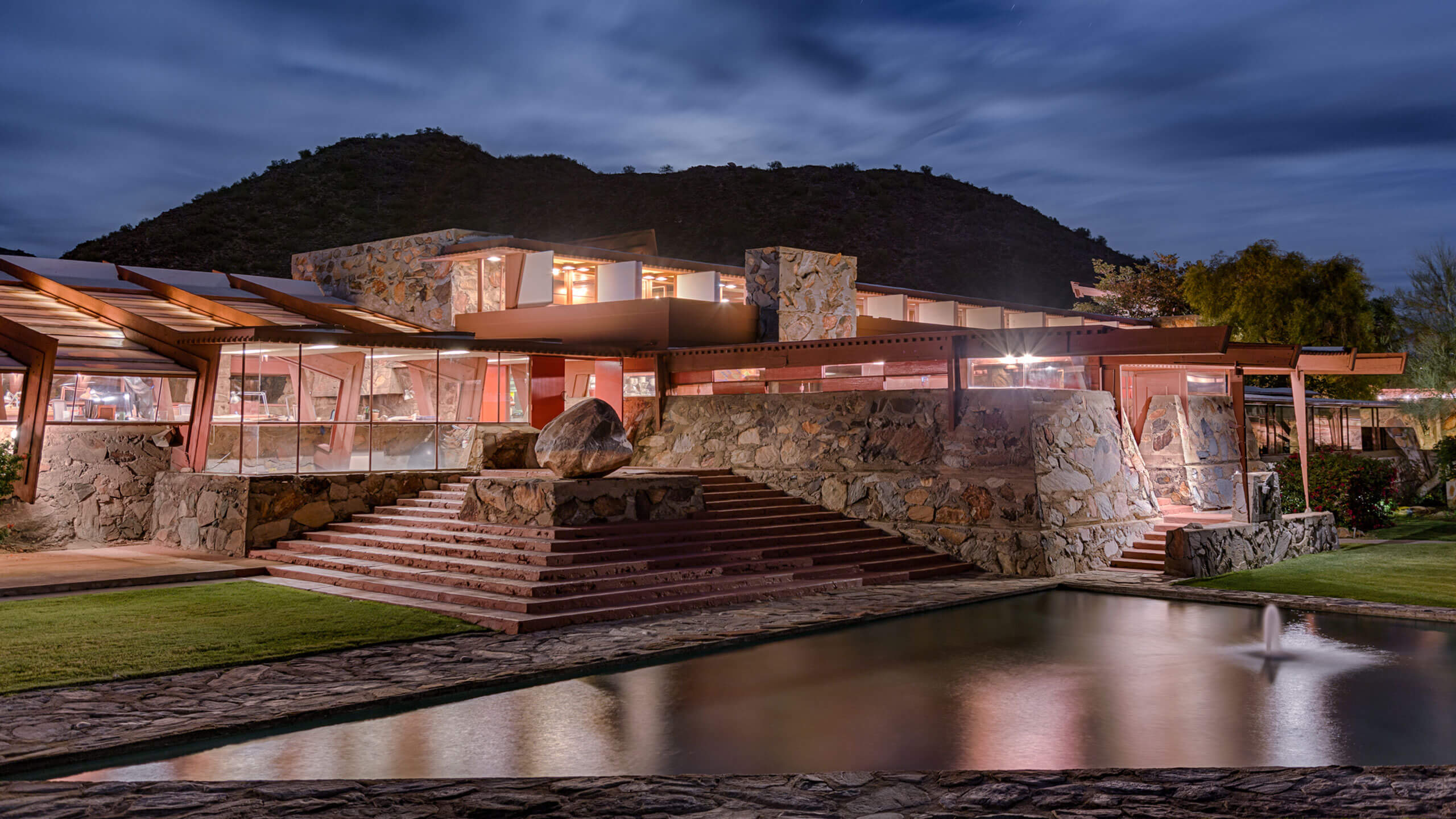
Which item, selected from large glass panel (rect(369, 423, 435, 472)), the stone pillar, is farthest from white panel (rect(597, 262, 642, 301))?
large glass panel (rect(369, 423, 435, 472))

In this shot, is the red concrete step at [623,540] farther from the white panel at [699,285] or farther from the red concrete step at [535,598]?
the white panel at [699,285]

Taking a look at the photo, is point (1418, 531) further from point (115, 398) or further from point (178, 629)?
point (115, 398)

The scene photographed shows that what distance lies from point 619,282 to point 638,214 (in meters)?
41.7

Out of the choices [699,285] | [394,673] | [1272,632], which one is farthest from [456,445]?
[1272,632]

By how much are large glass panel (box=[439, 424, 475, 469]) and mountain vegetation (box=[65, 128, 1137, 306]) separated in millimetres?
39061

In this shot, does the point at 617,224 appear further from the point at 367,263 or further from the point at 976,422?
the point at 976,422

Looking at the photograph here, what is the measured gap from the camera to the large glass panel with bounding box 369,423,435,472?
1680 centimetres

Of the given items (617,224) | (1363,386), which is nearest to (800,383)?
(1363,386)

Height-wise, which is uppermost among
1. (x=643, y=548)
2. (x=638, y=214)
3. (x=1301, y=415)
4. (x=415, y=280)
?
(x=638, y=214)

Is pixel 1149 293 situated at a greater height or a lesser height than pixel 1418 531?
greater

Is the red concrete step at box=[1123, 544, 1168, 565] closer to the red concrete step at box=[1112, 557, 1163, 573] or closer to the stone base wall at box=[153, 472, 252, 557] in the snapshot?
the red concrete step at box=[1112, 557, 1163, 573]

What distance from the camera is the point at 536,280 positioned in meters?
25.1

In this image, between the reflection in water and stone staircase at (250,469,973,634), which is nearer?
the reflection in water

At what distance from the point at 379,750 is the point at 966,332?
11.7 meters
